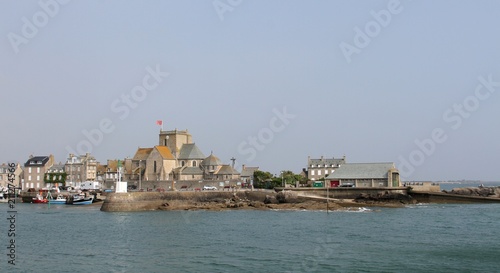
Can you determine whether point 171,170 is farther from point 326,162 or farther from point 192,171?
point 326,162

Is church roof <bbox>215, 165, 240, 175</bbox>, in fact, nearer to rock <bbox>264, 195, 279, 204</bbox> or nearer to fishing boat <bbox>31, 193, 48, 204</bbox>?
rock <bbox>264, 195, 279, 204</bbox>

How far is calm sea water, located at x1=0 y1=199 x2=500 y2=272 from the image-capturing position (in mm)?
33969

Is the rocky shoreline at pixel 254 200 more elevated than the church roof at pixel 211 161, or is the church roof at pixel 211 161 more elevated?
the church roof at pixel 211 161


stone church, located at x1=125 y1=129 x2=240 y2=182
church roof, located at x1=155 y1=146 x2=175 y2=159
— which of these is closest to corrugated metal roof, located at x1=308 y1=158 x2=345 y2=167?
stone church, located at x1=125 y1=129 x2=240 y2=182

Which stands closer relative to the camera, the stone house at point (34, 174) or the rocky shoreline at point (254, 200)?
the rocky shoreline at point (254, 200)

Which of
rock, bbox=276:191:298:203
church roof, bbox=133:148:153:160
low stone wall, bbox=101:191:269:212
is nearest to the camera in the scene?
low stone wall, bbox=101:191:269:212

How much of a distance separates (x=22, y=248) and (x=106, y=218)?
73.8ft

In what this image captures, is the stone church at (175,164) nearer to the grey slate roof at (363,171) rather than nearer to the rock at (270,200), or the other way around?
the grey slate roof at (363,171)

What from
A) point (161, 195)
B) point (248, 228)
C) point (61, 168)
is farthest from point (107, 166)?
point (248, 228)

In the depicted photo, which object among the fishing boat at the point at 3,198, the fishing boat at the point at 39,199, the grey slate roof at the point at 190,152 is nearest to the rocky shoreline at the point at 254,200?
the grey slate roof at the point at 190,152

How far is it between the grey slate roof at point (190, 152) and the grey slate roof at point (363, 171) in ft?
86.9

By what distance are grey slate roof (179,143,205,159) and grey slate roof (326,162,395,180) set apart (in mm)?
26480

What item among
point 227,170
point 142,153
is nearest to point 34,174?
point 142,153

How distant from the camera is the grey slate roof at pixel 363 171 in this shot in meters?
89.8
